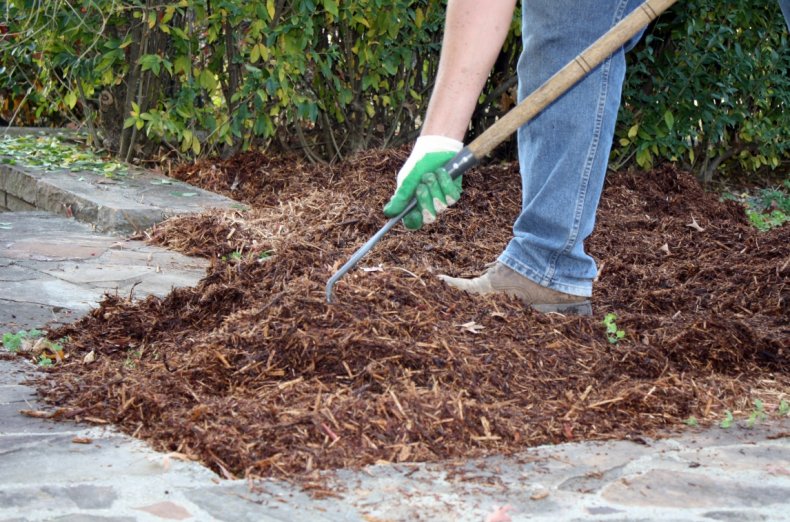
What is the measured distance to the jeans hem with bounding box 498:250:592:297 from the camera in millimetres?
3334

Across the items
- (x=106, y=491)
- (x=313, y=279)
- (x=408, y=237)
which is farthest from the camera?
(x=408, y=237)

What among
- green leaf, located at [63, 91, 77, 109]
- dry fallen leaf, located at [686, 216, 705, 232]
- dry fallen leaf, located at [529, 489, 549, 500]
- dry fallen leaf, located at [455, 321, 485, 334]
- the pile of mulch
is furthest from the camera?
green leaf, located at [63, 91, 77, 109]

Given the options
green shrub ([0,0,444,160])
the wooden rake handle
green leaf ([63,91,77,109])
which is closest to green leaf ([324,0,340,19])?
green shrub ([0,0,444,160])

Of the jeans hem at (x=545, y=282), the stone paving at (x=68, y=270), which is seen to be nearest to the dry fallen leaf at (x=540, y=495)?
the jeans hem at (x=545, y=282)

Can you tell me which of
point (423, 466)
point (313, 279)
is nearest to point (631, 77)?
point (313, 279)

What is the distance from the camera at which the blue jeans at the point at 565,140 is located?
10.5 feet

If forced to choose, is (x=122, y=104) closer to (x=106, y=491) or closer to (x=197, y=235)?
(x=197, y=235)

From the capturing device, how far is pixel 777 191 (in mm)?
6797

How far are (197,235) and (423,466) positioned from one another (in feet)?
8.83

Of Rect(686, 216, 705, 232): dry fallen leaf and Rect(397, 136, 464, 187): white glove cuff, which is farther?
Rect(686, 216, 705, 232): dry fallen leaf

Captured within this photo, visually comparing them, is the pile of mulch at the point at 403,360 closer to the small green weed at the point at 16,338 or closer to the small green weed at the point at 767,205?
the small green weed at the point at 16,338

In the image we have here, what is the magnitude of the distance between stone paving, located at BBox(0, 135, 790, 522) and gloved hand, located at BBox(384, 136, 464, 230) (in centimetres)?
78

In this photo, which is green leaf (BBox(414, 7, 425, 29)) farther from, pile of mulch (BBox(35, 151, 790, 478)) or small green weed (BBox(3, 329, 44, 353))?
small green weed (BBox(3, 329, 44, 353))

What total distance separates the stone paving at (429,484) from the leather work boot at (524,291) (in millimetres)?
885
